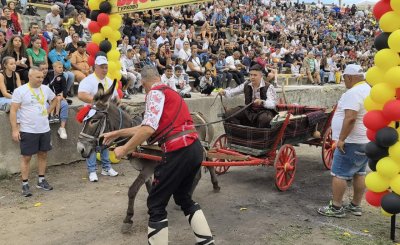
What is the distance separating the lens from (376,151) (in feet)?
16.1

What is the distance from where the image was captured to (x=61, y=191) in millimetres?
7180

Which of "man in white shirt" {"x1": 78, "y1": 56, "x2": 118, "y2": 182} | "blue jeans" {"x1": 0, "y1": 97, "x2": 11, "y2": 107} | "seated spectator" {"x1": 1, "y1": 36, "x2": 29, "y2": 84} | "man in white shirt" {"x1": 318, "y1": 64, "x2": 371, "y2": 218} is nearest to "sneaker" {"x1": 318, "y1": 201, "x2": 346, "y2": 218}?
"man in white shirt" {"x1": 318, "y1": 64, "x2": 371, "y2": 218}

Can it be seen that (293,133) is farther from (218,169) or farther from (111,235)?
(111,235)

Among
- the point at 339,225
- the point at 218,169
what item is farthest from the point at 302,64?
the point at 339,225

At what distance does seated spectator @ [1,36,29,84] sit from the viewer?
28.9 feet

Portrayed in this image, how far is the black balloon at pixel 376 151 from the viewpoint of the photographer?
4.88m

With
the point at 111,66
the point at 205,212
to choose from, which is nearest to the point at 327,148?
the point at 205,212

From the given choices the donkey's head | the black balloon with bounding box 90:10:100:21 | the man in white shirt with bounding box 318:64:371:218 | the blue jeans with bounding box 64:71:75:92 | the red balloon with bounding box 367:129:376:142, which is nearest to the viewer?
the red balloon with bounding box 367:129:376:142

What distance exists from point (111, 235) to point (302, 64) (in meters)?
17.4

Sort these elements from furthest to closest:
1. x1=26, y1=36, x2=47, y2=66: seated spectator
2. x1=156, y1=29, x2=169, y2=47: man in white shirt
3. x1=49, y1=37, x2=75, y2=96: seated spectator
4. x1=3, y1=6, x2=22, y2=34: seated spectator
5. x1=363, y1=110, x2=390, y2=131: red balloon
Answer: x1=156, y1=29, x2=169, y2=47: man in white shirt < x1=3, y1=6, x2=22, y2=34: seated spectator < x1=49, y1=37, x2=75, y2=96: seated spectator < x1=26, y1=36, x2=47, y2=66: seated spectator < x1=363, y1=110, x2=390, y2=131: red balloon

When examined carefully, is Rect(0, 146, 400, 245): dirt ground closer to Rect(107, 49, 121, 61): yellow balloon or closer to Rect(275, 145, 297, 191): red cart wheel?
Rect(275, 145, 297, 191): red cart wheel

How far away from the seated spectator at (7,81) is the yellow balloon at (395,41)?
6.13 metres

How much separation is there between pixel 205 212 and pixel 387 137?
273 cm

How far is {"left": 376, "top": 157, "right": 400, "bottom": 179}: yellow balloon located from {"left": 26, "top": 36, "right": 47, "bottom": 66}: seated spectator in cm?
718
